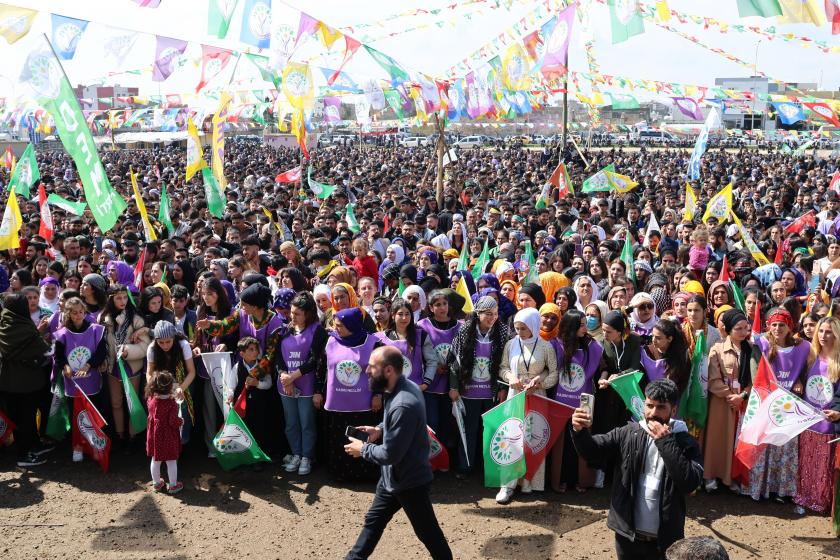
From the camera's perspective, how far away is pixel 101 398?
6098mm

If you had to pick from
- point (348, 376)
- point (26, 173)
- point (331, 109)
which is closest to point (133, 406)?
point (348, 376)

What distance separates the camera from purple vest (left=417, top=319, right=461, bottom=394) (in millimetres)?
5715

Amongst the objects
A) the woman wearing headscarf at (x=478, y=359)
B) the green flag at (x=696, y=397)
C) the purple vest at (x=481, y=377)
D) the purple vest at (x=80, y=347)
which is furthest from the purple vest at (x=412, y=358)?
the purple vest at (x=80, y=347)

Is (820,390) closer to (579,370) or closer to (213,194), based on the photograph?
(579,370)

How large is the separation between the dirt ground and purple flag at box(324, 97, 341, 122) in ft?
70.6

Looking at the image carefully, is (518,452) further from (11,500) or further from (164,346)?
(11,500)

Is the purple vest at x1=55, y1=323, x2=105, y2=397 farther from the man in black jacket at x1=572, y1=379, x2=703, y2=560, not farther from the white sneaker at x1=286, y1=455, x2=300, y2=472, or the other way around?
the man in black jacket at x1=572, y1=379, x2=703, y2=560

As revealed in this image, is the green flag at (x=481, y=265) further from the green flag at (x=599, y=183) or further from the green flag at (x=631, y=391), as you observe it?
the green flag at (x=599, y=183)

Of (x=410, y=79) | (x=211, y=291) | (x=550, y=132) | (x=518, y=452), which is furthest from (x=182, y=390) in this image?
(x=550, y=132)

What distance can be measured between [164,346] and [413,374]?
1852mm

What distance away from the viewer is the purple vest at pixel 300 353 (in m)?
Answer: 5.65

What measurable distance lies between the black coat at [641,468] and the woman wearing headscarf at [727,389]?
2.11 m

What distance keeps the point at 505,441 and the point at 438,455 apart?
692 mm

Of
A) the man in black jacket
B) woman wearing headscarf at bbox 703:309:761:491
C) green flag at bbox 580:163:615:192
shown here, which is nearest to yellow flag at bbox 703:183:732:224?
green flag at bbox 580:163:615:192
